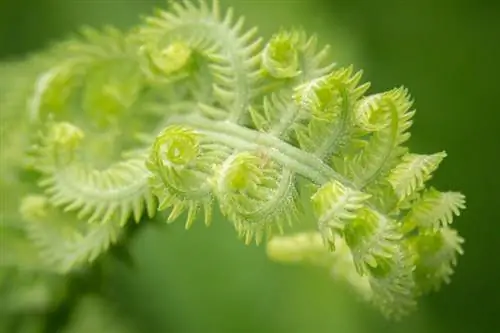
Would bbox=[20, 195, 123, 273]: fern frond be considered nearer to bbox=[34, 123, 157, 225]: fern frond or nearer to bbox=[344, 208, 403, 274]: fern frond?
bbox=[34, 123, 157, 225]: fern frond

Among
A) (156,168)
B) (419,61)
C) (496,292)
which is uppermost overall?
(419,61)

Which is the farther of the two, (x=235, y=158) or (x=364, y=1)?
(x=364, y=1)

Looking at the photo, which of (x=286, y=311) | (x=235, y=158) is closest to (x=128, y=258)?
(x=286, y=311)

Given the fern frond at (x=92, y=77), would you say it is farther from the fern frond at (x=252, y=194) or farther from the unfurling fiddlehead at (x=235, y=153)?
the fern frond at (x=252, y=194)

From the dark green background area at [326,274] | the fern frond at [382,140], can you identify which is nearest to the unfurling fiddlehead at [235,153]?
the fern frond at [382,140]

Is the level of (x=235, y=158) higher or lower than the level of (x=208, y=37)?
lower

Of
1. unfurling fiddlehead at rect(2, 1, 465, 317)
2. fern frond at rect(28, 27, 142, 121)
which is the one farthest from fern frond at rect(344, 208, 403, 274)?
fern frond at rect(28, 27, 142, 121)

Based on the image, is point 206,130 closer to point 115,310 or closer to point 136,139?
point 136,139
